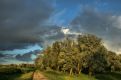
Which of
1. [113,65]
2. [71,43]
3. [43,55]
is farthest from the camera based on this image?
[113,65]

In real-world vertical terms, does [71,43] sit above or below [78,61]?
above

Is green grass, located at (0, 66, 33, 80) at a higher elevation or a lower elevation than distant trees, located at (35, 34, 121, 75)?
lower

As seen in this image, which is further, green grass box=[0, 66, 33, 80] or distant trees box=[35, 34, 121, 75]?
distant trees box=[35, 34, 121, 75]

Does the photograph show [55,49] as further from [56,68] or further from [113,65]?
[113,65]

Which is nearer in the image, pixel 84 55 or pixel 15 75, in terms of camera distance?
pixel 15 75

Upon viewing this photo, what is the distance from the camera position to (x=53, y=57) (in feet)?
439

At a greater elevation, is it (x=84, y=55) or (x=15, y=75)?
(x=84, y=55)

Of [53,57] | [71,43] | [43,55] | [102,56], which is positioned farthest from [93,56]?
[43,55]

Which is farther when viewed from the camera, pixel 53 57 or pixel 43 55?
pixel 43 55

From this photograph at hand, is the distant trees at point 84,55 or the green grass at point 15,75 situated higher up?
the distant trees at point 84,55

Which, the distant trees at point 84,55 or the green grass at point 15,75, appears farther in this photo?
the distant trees at point 84,55

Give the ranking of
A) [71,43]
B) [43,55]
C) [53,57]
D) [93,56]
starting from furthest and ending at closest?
[43,55] < [53,57] < [71,43] < [93,56]

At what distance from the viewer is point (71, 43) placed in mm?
120812

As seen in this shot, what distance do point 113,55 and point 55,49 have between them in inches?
1833
